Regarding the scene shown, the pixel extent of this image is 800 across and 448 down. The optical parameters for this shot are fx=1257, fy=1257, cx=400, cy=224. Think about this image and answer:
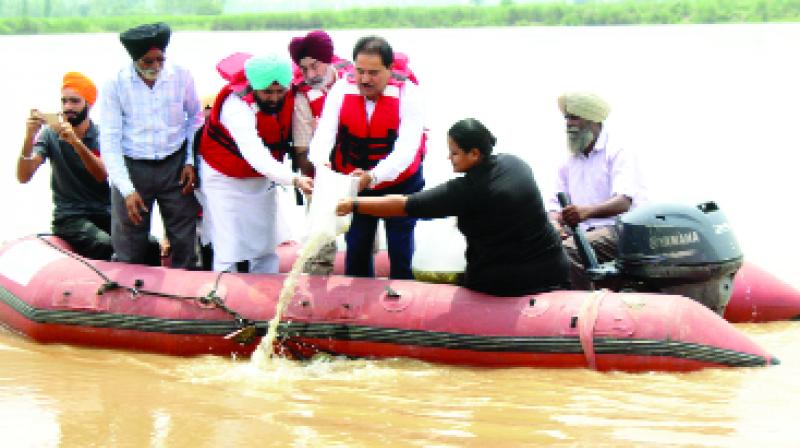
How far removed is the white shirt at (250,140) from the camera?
238 inches

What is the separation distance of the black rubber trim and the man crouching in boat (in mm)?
570

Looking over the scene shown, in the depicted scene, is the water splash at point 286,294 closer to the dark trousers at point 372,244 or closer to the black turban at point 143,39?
the dark trousers at point 372,244

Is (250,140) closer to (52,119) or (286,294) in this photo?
(286,294)

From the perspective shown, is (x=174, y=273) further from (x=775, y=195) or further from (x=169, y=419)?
(x=775, y=195)

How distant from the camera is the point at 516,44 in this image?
98.9ft

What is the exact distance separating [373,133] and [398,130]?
121 mm

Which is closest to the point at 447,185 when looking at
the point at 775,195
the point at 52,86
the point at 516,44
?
the point at 775,195

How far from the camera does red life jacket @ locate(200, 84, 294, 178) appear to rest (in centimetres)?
623

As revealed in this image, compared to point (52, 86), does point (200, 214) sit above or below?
below

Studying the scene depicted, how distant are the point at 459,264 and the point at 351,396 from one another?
157 cm

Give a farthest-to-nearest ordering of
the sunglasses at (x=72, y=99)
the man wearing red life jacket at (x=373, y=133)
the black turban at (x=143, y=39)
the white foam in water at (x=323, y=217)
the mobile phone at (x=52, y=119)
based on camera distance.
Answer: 1. the sunglasses at (x=72, y=99)
2. the mobile phone at (x=52, y=119)
3. the black turban at (x=143, y=39)
4. the man wearing red life jacket at (x=373, y=133)
5. the white foam in water at (x=323, y=217)

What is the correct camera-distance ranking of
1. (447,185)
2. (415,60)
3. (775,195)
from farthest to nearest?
(415,60)
(775,195)
(447,185)

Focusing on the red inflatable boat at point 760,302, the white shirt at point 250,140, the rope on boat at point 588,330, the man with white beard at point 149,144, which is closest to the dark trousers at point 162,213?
the man with white beard at point 149,144

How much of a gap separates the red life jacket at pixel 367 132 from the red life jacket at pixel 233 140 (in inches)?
12.7
